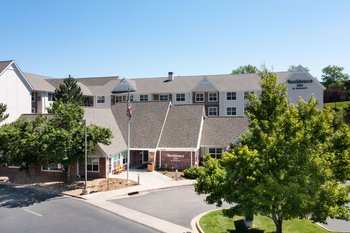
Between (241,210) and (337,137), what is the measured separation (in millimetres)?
5859

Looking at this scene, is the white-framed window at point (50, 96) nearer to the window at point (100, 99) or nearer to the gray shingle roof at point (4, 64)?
the window at point (100, 99)

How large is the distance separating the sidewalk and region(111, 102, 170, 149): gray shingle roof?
4.12m

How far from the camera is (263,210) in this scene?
16297 millimetres

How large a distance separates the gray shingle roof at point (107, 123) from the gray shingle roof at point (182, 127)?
514 cm

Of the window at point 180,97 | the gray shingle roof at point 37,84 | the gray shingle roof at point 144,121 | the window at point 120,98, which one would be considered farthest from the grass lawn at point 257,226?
the window at point 120,98

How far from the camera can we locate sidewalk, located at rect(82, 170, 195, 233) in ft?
74.6

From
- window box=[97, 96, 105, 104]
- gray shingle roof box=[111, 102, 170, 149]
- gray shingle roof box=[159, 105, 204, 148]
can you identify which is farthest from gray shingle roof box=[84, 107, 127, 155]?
window box=[97, 96, 105, 104]

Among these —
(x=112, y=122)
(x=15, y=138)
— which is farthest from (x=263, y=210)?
(x=112, y=122)

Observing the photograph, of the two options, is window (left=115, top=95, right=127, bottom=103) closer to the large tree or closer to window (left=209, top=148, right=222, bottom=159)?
window (left=209, top=148, right=222, bottom=159)

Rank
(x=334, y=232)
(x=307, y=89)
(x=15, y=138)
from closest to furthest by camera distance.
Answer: (x=334, y=232) < (x=15, y=138) < (x=307, y=89)

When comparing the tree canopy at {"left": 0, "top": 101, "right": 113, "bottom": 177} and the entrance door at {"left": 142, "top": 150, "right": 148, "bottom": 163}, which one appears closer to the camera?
the tree canopy at {"left": 0, "top": 101, "right": 113, "bottom": 177}

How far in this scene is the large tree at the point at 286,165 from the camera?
49.6 feet

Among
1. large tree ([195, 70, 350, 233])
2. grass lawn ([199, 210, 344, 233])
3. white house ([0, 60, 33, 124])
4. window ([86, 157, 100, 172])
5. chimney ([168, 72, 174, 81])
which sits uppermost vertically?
chimney ([168, 72, 174, 81])

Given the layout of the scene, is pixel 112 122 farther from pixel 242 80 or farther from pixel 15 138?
pixel 242 80
